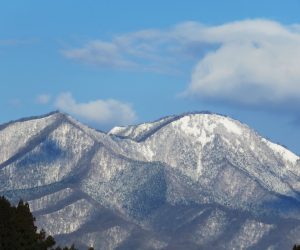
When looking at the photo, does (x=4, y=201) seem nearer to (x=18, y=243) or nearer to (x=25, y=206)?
(x=25, y=206)

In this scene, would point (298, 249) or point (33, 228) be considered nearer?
point (298, 249)

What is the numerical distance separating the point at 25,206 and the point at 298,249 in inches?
2008

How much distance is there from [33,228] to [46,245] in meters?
14.7

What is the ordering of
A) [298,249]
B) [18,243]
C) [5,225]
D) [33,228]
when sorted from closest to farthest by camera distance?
[298,249]
[18,243]
[5,225]
[33,228]

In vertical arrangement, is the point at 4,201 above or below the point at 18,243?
above

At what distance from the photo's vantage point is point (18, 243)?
495 ft

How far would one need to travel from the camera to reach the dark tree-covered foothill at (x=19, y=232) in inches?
5930

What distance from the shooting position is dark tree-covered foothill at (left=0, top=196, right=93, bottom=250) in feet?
494

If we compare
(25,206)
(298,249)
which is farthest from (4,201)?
(298,249)

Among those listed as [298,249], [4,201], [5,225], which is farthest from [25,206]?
[298,249]

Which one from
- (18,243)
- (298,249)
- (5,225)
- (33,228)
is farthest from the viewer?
(33,228)

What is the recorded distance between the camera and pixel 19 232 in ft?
534

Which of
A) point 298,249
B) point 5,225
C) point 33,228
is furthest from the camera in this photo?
point 33,228

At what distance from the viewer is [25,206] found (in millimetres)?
177625
